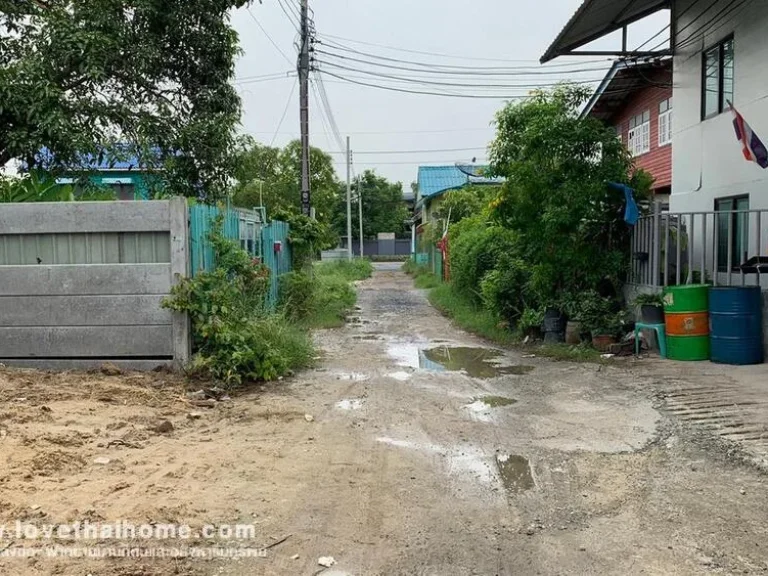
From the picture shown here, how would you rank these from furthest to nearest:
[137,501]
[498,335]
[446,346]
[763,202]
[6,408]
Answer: [498,335], [446,346], [763,202], [6,408], [137,501]

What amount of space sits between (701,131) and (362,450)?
10.1 meters

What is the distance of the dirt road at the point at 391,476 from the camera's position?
3539 mm

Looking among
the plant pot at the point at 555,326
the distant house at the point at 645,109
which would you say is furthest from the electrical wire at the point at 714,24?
the plant pot at the point at 555,326

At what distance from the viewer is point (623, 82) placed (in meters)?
18.2

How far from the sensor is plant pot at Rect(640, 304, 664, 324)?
948cm

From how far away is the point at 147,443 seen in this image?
5.27m

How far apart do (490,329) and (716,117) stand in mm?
5500

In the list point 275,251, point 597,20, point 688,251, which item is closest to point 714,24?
point 597,20

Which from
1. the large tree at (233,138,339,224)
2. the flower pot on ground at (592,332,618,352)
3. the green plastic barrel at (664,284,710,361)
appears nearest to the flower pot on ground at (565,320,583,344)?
the flower pot on ground at (592,332,618,352)

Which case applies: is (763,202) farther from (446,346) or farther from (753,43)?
(446,346)

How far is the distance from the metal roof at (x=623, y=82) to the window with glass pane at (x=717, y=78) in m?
2.40

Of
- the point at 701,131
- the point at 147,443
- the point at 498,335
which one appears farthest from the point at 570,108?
the point at 147,443

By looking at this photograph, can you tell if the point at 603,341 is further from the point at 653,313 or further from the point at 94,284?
the point at 94,284

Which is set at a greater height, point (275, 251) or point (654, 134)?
point (654, 134)
